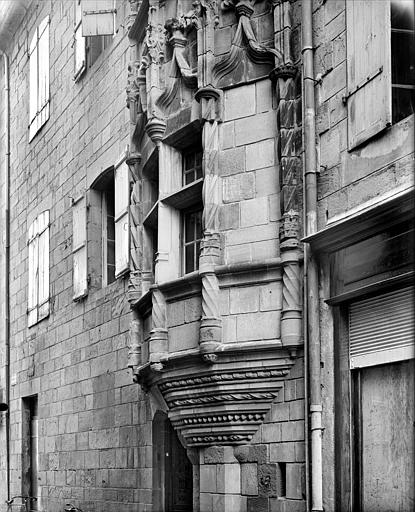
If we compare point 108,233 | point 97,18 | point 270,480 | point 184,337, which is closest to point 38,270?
point 108,233

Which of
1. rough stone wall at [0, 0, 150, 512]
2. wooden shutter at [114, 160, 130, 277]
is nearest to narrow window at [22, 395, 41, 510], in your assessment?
rough stone wall at [0, 0, 150, 512]

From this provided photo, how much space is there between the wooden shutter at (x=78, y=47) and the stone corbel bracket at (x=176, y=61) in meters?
4.71

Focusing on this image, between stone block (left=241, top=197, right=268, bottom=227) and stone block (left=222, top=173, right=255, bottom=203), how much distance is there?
2.6 inches

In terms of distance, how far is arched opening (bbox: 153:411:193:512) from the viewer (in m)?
10.3

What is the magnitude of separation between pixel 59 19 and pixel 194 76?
7.05 m

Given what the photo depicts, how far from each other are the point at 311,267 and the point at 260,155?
1125 millimetres

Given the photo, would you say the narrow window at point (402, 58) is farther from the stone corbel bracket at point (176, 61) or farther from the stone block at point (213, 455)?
the stone block at point (213, 455)

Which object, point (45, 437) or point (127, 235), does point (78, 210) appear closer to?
point (127, 235)

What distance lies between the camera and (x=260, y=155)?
8.20 meters

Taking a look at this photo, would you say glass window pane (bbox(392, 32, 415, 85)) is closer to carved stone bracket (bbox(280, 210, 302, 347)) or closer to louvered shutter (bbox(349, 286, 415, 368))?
carved stone bracket (bbox(280, 210, 302, 347))

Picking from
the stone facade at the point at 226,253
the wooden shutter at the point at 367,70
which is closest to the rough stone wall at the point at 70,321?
the stone facade at the point at 226,253

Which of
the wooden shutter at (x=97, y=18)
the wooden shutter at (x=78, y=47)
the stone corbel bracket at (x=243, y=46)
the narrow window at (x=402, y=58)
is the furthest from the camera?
the wooden shutter at (x=78, y=47)

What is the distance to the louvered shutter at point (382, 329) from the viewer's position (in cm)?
674

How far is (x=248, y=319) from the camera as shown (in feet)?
26.1
